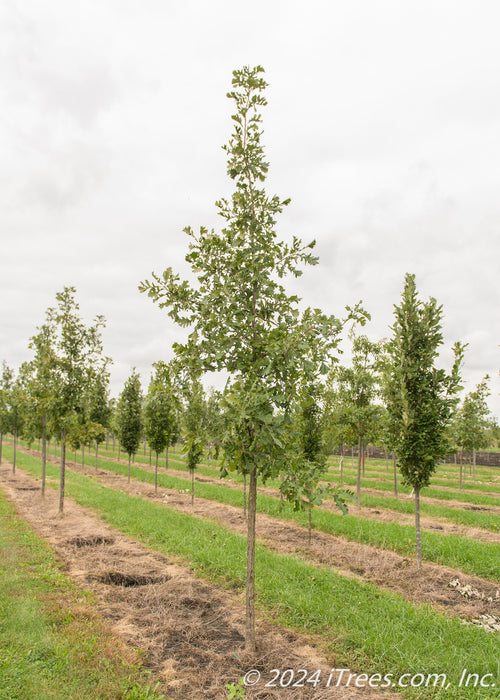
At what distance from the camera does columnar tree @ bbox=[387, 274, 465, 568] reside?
31.3 feet

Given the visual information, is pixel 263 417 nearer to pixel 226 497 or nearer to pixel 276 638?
pixel 276 638

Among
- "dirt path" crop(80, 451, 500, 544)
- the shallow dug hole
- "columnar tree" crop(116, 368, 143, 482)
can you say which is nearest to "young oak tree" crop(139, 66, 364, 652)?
the shallow dug hole

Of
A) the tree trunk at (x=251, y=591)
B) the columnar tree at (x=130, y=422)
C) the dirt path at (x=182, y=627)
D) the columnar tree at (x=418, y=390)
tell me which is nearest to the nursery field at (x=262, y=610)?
the dirt path at (x=182, y=627)

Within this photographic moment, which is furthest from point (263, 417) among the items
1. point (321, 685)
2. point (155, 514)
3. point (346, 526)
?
point (155, 514)

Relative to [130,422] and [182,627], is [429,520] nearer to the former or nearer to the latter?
[182,627]

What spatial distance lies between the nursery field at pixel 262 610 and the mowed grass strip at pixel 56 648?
0.08 feet

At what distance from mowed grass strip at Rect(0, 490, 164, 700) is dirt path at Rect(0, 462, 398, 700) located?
0.33 metres

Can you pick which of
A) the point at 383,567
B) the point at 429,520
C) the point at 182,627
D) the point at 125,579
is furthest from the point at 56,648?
the point at 429,520

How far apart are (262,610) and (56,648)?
10.2ft

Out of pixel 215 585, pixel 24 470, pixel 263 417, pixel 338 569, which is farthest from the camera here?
pixel 24 470

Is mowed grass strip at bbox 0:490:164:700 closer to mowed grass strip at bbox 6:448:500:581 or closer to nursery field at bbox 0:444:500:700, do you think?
nursery field at bbox 0:444:500:700

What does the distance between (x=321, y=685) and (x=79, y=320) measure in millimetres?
12215

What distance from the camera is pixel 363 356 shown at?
59.7 ft

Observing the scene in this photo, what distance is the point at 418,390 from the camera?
9703 millimetres
